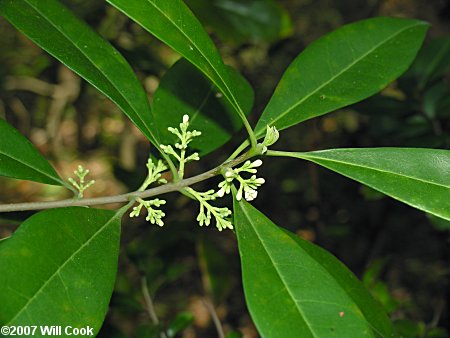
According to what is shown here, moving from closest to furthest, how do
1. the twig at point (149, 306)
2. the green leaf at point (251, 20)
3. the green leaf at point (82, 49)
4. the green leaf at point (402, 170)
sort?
the green leaf at point (402, 170) → the green leaf at point (82, 49) → the twig at point (149, 306) → the green leaf at point (251, 20)

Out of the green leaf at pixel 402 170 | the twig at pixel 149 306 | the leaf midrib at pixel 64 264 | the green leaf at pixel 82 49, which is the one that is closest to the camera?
the leaf midrib at pixel 64 264

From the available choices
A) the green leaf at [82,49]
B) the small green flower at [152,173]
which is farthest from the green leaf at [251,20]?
the small green flower at [152,173]

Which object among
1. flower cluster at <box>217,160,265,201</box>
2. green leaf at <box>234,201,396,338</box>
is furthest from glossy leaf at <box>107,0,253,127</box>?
green leaf at <box>234,201,396,338</box>

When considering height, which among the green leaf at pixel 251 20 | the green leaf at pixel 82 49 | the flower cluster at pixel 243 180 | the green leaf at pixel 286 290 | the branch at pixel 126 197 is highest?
the green leaf at pixel 251 20

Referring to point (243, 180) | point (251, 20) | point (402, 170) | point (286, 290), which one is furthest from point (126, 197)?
point (251, 20)

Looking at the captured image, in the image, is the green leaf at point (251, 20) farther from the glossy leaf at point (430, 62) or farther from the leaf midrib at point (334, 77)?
the leaf midrib at point (334, 77)

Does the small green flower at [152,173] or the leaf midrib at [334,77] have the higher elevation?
the leaf midrib at [334,77]

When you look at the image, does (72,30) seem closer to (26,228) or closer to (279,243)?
(26,228)
